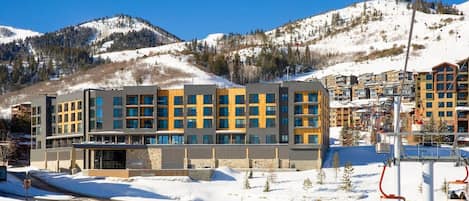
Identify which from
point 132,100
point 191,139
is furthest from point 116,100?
point 191,139

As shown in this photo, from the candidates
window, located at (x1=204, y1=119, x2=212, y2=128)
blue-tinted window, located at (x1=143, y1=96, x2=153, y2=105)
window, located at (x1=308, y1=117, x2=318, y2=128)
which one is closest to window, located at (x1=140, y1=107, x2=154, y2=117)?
blue-tinted window, located at (x1=143, y1=96, x2=153, y2=105)

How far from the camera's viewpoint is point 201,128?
93.0 m

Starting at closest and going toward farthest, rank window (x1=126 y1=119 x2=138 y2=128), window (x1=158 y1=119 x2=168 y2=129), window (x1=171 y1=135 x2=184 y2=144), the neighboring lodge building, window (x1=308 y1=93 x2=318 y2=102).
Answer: the neighboring lodge building
window (x1=308 y1=93 x2=318 y2=102)
window (x1=171 y1=135 x2=184 y2=144)
window (x1=158 y1=119 x2=168 y2=129)
window (x1=126 y1=119 x2=138 y2=128)

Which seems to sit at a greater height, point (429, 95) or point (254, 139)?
point (429, 95)

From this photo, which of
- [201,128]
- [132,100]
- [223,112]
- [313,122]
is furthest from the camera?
[132,100]

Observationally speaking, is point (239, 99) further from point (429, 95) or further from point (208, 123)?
point (429, 95)

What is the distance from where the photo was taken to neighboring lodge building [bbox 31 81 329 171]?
90.1 meters

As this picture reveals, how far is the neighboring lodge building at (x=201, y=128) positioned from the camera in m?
90.1

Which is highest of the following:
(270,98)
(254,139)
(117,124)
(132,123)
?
(270,98)

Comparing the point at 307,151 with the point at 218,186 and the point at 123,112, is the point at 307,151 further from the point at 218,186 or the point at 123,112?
the point at 123,112

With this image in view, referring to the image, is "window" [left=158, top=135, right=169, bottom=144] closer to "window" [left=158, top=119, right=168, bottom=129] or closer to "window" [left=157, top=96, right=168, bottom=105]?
"window" [left=158, top=119, right=168, bottom=129]

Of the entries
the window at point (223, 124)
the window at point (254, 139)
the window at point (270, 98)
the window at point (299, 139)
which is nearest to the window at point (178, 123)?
the window at point (223, 124)

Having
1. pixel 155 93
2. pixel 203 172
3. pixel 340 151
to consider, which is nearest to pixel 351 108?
pixel 340 151

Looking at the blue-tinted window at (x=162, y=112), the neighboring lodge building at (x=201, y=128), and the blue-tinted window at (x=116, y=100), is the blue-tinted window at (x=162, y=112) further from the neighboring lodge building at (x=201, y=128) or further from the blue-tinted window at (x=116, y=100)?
→ the blue-tinted window at (x=116, y=100)
